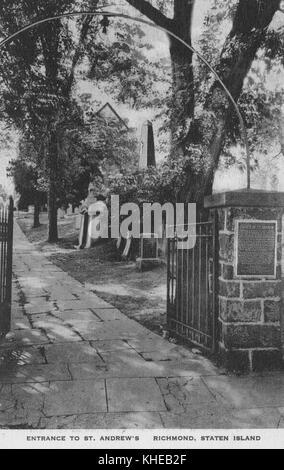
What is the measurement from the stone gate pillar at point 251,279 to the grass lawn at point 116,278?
5.58 feet

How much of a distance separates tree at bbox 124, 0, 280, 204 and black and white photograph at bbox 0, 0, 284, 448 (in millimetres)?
26

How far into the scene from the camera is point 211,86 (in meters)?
7.93

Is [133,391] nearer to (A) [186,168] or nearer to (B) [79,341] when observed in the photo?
(B) [79,341]

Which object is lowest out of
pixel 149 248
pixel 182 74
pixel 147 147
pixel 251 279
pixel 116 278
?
pixel 116 278

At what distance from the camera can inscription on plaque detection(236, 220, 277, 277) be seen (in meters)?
4.02

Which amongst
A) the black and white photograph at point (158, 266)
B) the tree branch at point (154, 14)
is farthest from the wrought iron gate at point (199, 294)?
the tree branch at point (154, 14)

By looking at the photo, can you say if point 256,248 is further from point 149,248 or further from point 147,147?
point 147,147

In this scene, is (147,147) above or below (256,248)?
above

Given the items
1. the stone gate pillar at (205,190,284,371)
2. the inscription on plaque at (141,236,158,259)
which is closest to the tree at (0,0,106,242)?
the stone gate pillar at (205,190,284,371)

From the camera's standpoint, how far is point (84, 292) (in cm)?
823

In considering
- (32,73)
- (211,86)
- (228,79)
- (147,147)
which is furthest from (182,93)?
(147,147)

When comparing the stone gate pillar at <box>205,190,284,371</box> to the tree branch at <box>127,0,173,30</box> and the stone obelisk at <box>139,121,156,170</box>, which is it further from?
the stone obelisk at <box>139,121,156,170</box>

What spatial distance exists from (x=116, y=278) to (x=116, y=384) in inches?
254

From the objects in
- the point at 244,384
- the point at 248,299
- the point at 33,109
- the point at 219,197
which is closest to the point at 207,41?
the point at 33,109
